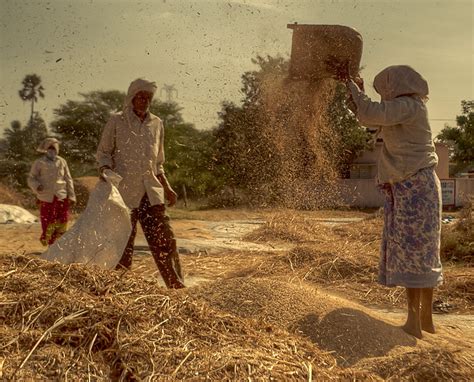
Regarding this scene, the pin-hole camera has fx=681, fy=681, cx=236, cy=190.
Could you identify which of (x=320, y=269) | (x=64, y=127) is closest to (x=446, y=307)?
(x=320, y=269)

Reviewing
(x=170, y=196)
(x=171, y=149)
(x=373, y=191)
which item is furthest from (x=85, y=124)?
(x=170, y=196)

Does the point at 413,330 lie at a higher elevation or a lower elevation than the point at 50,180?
lower

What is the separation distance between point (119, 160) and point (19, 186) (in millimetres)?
25639

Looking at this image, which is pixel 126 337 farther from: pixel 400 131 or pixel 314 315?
pixel 400 131

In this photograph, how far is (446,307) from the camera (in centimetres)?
598

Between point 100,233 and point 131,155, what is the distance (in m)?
0.85

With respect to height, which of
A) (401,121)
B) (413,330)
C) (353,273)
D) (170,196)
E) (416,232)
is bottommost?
(353,273)

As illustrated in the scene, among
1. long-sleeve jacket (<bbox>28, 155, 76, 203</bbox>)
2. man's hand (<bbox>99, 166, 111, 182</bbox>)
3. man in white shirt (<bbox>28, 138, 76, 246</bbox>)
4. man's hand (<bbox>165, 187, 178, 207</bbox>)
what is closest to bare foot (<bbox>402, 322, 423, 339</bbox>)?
man's hand (<bbox>165, 187, 178, 207</bbox>)

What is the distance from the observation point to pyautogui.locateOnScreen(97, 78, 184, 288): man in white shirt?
5734mm

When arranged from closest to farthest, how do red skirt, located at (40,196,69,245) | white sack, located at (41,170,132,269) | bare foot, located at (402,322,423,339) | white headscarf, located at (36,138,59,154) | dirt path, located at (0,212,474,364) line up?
dirt path, located at (0,212,474,364) → bare foot, located at (402,322,423,339) → white sack, located at (41,170,132,269) → red skirt, located at (40,196,69,245) → white headscarf, located at (36,138,59,154)

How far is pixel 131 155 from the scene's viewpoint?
5.79 m

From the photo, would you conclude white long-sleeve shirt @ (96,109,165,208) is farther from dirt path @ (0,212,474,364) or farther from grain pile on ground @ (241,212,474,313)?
grain pile on ground @ (241,212,474,313)

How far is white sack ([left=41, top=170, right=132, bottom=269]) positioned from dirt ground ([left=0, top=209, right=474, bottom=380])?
0.94 feet

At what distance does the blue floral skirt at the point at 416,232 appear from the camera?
15.0 feet
